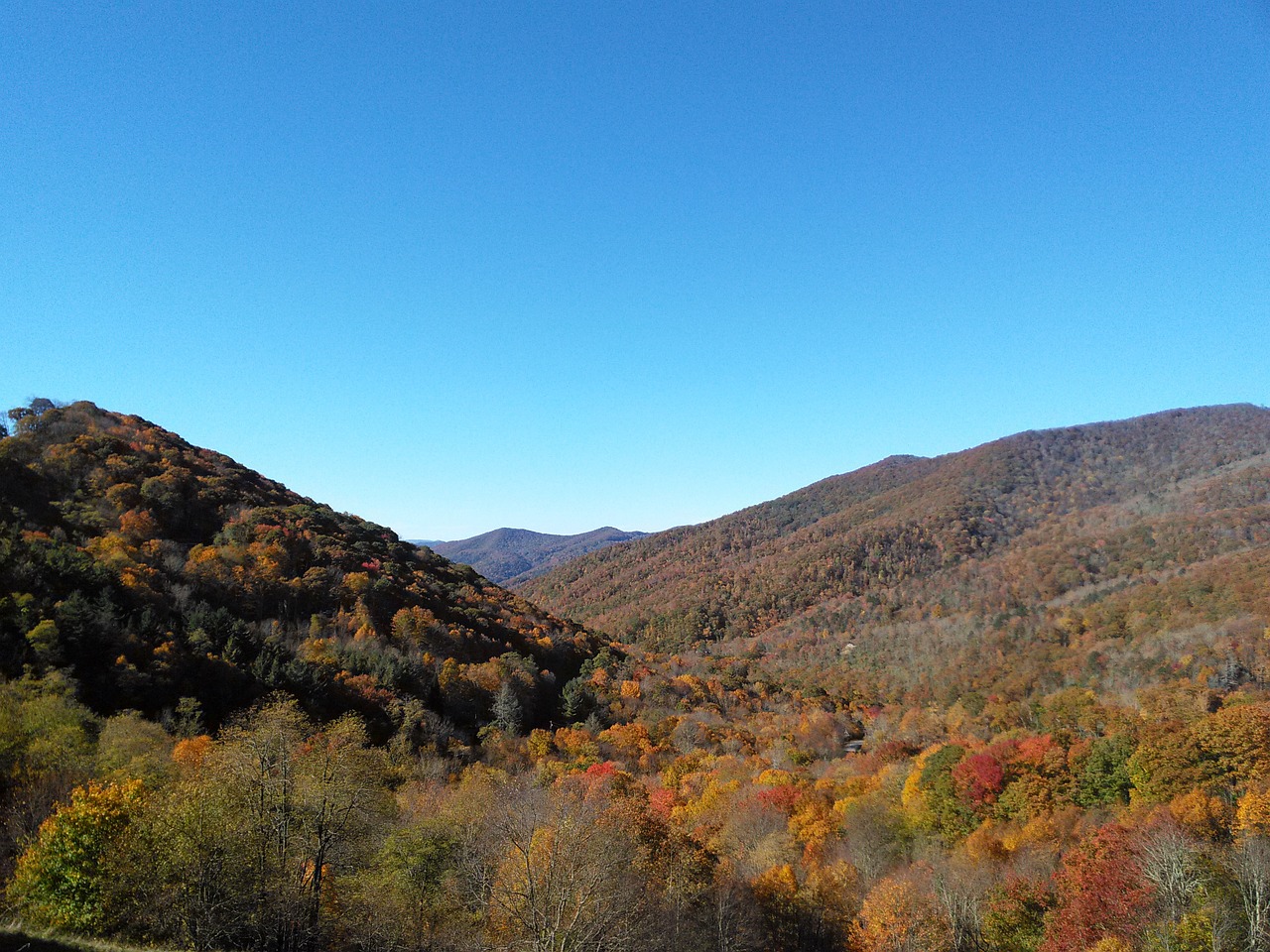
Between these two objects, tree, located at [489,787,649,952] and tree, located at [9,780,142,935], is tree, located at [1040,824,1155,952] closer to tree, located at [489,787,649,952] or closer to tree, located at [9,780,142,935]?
tree, located at [489,787,649,952]

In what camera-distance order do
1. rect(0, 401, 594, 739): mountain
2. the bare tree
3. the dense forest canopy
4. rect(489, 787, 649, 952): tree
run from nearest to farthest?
1. rect(489, 787, 649, 952): tree
2. the dense forest canopy
3. the bare tree
4. rect(0, 401, 594, 739): mountain

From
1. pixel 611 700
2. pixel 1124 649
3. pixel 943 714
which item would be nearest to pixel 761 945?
pixel 611 700

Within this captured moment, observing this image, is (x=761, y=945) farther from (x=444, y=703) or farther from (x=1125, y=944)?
(x=444, y=703)

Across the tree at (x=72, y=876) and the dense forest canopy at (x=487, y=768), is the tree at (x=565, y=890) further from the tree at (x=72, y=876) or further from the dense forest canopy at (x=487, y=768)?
the tree at (x=72, y=876)

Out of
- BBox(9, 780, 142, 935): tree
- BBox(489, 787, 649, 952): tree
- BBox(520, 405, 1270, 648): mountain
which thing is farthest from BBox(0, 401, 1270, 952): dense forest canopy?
BBox(520, 405, 1270, 648): mountain

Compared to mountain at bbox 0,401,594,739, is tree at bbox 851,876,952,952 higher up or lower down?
lower down

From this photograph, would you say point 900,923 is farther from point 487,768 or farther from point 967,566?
point 967,566
